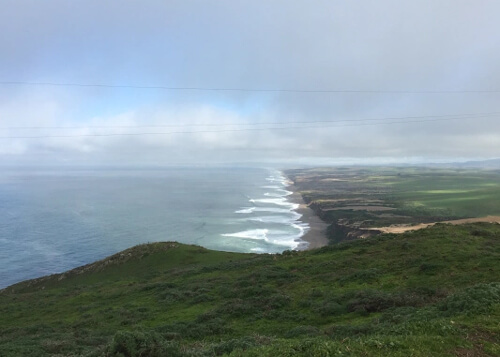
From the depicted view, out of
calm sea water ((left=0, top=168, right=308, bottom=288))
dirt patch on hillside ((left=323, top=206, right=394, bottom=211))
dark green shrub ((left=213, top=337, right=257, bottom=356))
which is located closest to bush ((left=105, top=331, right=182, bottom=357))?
dark green shrub ((left=213, top=337, right=257, bottom=356))

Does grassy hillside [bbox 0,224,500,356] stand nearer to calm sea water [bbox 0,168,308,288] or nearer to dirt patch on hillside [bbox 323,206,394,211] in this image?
calm sea water [bbox 0,168,308,288]

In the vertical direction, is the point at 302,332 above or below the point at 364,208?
above

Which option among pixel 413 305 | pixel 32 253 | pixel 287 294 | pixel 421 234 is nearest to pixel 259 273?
pixel 287 294

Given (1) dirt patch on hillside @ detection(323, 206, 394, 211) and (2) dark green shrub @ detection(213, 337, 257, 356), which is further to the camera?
(1) dirt patch on hillside @ detection(323, 206, 394, 211)

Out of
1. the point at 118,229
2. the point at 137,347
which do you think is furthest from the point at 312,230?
the point at 137,347

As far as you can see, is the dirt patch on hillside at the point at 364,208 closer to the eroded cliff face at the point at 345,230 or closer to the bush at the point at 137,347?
the eroded cliff face at the point at 345,230

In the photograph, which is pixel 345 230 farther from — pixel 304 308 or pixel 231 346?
pixel 231 346

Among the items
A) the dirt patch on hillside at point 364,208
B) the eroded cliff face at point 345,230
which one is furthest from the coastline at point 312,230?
the dirt patch on hillside at point 364,208

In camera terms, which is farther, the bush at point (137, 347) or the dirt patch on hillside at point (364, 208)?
the dirt patch on hillside at point (364, 208)
